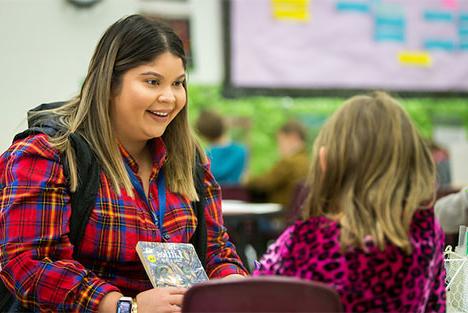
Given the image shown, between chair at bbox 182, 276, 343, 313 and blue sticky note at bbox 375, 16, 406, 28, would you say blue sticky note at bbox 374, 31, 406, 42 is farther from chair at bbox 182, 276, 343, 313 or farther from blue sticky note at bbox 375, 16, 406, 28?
chair at bbox 182, 276, 343, 313

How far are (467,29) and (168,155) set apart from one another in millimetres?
7147

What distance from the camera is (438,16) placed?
9.16 meters

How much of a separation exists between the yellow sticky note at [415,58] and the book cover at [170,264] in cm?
677

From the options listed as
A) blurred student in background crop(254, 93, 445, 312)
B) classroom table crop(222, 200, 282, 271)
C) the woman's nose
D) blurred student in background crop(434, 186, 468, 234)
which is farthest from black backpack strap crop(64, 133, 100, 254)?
classroom table crop(222, 200, 282, 271)

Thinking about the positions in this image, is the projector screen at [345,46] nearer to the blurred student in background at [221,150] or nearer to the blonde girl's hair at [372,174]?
the blurred student in background at [221,150]

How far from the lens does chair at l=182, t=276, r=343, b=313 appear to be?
1878 mm

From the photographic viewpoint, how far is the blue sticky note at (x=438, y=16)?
909cm

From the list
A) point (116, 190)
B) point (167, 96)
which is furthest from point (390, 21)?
point (116, 190)

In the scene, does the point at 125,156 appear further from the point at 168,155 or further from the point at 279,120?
the point at 279,120

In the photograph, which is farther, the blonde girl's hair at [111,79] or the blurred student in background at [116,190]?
the blonde girl's hair at [111,79]

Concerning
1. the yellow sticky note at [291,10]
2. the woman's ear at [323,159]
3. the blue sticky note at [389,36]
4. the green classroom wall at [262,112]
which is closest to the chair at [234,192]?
the green classroom wall at [262,112]

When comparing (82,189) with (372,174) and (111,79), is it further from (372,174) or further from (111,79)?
(372,174)

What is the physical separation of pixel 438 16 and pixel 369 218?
758 centimetres

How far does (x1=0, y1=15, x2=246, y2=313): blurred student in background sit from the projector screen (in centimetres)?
541
